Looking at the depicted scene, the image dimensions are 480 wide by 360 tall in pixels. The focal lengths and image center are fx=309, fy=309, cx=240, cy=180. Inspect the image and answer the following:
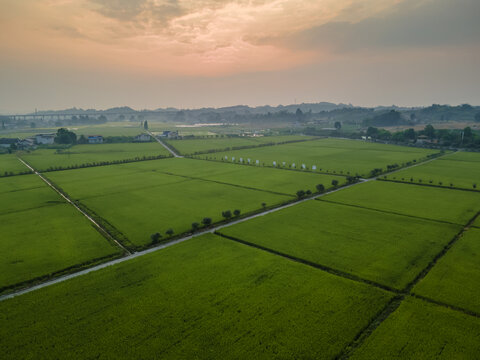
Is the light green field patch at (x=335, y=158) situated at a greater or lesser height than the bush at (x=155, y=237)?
greater

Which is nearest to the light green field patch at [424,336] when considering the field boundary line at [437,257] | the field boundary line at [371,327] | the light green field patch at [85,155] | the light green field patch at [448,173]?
the field boundary line at [371,327]

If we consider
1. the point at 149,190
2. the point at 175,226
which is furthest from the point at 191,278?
the point at 149,190

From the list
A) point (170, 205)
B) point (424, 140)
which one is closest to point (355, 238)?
point (170, 205)

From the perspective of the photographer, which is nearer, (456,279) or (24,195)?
(456,279)

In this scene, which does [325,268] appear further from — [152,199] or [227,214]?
[152,199]

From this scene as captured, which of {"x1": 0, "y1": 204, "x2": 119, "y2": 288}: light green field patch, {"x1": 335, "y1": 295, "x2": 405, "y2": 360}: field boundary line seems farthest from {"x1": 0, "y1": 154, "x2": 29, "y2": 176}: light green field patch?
{"x1": 335, "y1": 295, "x2": 405, "y2": 360}: field boundary line

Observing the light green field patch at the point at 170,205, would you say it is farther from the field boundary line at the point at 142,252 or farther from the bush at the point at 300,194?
the bush at the point at 300,194

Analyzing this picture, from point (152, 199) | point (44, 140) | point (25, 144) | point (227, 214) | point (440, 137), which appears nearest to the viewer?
point (227, 214)
